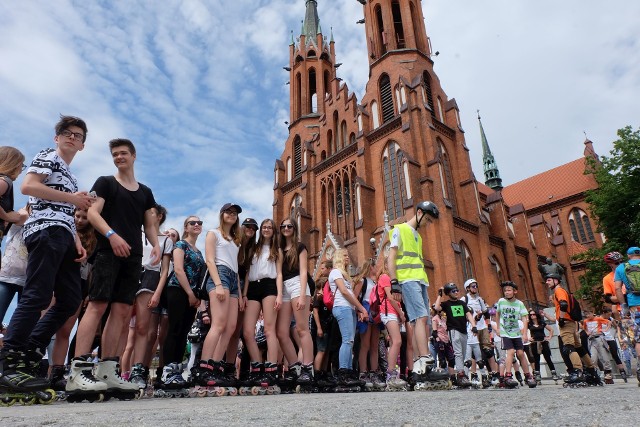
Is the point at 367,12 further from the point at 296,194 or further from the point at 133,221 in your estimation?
the point at 133,221

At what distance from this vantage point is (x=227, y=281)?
175 inches

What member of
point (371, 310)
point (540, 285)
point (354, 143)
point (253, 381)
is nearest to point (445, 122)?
point (354, 143)

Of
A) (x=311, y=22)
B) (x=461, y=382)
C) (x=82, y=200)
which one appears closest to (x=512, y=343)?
(x=461, y=382)

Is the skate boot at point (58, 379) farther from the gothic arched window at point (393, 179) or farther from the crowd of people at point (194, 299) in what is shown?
the gothic arched window at point (393, 179)

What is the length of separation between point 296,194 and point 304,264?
2621 centimetres

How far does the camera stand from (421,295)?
4941 millimetres

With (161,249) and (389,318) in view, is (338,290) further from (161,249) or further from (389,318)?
(161,249)

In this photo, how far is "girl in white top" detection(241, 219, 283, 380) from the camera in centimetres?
463

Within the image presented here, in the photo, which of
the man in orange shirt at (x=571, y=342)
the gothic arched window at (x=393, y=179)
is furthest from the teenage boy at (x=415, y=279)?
the gothic arched window at (x=393, y=179)

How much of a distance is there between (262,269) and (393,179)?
20.5 meters

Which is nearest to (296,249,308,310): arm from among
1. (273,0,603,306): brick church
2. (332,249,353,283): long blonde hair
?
(332,249,353,283): long blonde hair

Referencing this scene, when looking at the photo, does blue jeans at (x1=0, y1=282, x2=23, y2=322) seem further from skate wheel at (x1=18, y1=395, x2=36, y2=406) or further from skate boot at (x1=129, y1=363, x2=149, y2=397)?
skate boot at (x1=129, y1=363, x2=149, y2=397)

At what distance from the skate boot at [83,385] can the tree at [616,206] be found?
78.9 ft

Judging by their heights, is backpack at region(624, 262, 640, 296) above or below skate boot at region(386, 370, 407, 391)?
above
